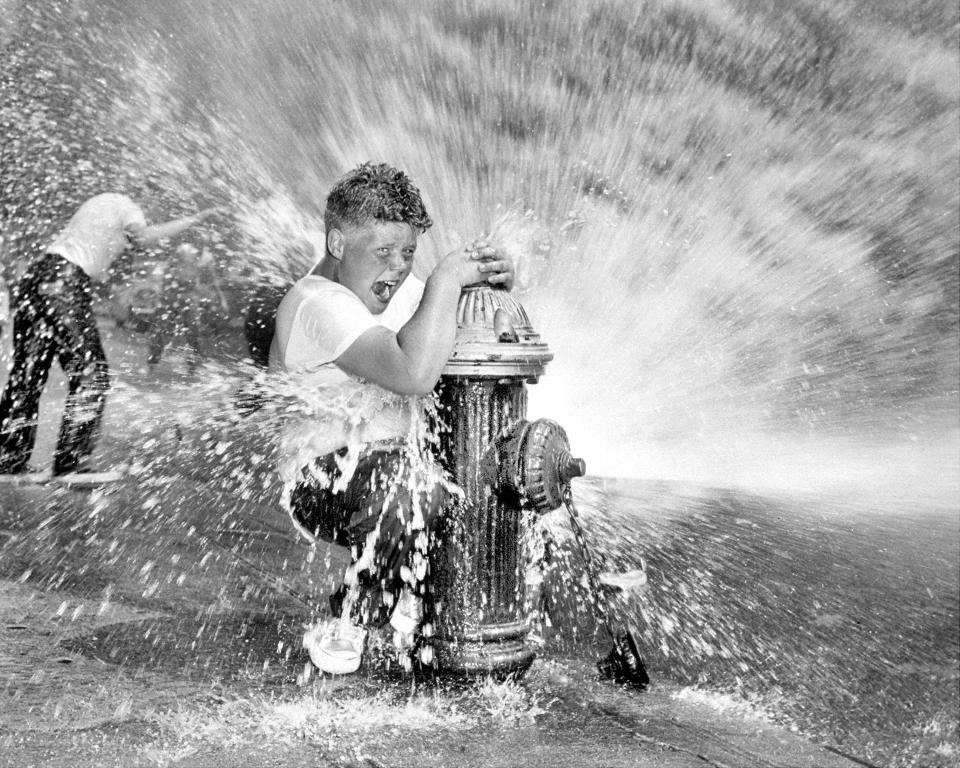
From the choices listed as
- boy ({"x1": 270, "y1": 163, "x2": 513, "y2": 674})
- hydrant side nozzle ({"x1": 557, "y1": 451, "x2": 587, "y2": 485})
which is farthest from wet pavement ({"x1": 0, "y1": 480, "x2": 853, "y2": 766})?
hydrant side nozzle ({"x1": 557, "y1": 451, "x2": 587, "y2": 485})

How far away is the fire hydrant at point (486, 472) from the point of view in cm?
337

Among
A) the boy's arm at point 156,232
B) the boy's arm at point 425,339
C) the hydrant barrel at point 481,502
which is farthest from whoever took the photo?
the boy's arm at point 156,232

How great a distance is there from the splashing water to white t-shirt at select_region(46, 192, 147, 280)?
1.88 metres

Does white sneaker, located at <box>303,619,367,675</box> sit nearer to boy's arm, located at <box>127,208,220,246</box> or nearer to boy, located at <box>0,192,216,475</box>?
boy, located at <box>0,192,216,475</box>

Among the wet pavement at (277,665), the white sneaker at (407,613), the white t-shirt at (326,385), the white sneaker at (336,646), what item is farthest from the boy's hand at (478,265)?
the wet pavement at (277,665)

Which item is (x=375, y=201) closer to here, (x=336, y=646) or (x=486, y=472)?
(x=486, y=472)

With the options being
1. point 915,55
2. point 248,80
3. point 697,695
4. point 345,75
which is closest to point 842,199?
point 915,55

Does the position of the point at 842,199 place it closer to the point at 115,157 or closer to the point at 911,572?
Result: the point at 911,572

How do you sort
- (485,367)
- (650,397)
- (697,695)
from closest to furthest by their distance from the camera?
(485,367)
(697,695)
(650,397)

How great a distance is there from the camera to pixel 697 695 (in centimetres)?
369

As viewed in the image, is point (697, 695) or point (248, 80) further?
point (248, 80)

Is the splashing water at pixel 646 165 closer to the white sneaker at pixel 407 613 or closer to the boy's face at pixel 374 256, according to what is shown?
the boy's face at pixel 374 256

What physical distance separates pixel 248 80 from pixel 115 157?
1.42m

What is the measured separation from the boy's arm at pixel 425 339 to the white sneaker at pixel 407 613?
691 mm
